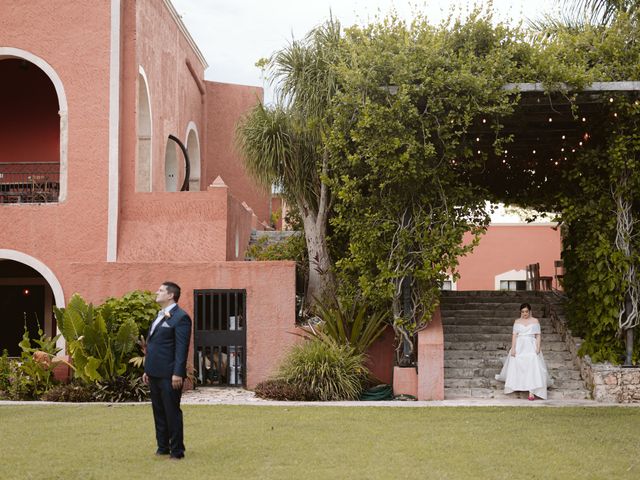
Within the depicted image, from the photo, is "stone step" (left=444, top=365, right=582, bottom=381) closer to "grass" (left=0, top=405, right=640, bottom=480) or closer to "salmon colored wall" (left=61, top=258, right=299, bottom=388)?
"grass" (left=0, top=405, right=640, bottom=480)

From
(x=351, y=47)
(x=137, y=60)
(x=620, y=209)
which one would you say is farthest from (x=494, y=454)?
(x=137, y=60)

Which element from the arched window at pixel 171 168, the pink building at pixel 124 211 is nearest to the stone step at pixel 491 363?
the pink building at pixel 124 211

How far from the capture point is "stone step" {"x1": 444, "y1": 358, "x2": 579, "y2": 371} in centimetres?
1393

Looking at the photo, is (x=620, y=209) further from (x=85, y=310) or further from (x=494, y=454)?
(x=85, y=310)

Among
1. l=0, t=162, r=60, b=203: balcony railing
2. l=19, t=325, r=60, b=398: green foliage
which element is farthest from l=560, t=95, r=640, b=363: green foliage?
l=0, t=162, r=60, b=203: balcony railing

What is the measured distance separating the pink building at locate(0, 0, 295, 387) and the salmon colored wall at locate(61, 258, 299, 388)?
0.05ft

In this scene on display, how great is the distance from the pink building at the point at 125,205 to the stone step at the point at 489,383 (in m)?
2.70

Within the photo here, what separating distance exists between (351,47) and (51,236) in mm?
6575

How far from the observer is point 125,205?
16.0 metres

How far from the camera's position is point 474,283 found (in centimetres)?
3120

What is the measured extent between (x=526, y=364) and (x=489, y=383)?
0.81 m

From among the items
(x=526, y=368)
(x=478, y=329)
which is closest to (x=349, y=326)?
(x=478, y=329)

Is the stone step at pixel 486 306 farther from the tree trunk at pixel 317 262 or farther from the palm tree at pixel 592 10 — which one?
the palm tree at pixel 592 10

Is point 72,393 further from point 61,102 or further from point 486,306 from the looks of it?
point 486,306
